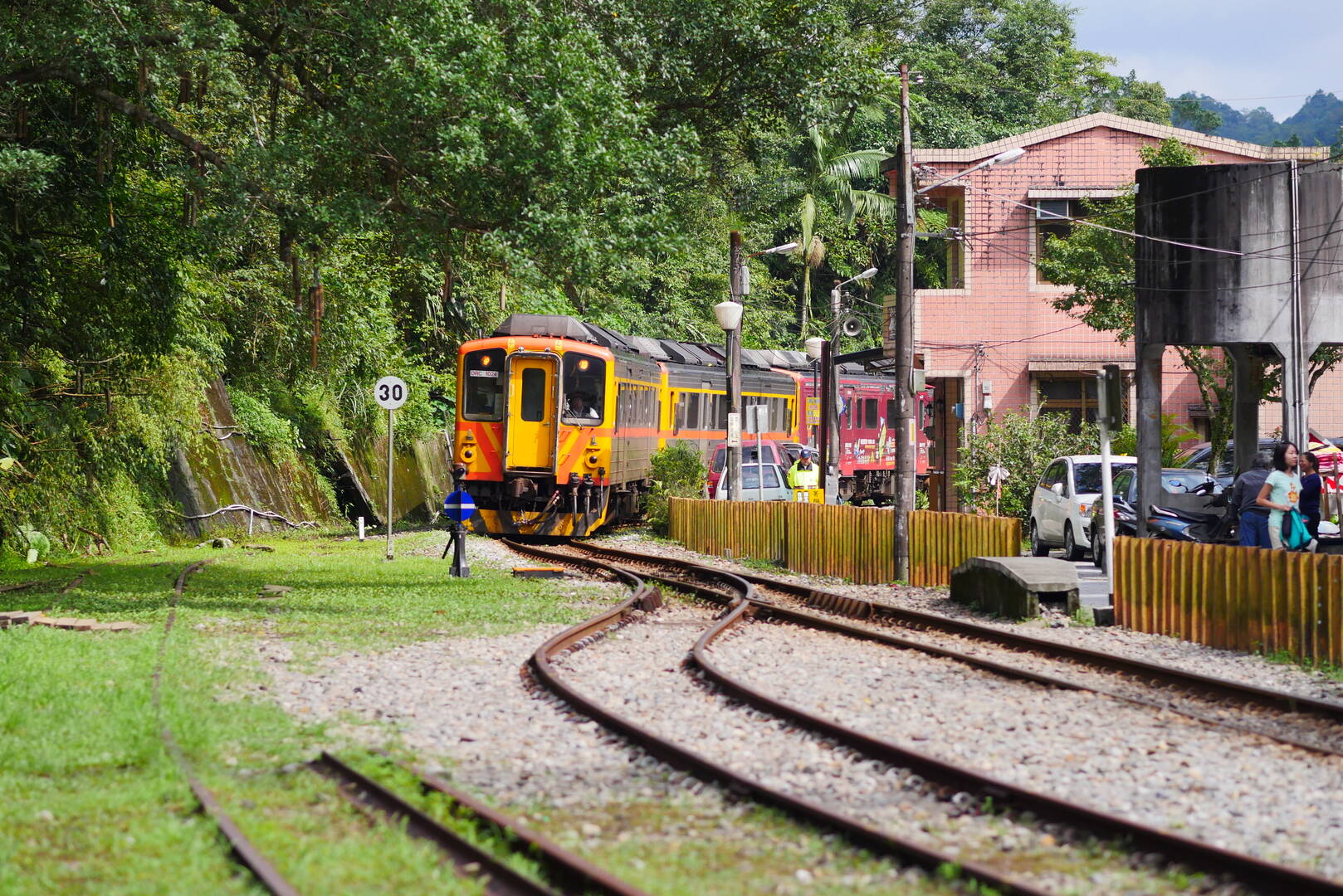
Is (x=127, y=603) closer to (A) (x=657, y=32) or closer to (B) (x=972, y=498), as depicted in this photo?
(A) (x=657, y=32)

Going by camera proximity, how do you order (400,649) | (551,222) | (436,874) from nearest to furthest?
(436,874)
(400,649)
(551,222)

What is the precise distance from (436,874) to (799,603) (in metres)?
10.7

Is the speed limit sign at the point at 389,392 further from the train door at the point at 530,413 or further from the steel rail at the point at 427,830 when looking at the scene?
the steel rail at the point at 427,830

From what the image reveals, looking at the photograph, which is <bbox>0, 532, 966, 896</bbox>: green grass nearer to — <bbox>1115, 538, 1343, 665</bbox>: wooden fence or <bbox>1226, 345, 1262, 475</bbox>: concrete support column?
<bbox>1115, 538, 1343, 665</bbox>: wooden fence

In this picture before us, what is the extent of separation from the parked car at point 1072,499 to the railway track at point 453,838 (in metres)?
14.1

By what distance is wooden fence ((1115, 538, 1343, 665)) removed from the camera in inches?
452

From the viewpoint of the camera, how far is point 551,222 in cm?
1423

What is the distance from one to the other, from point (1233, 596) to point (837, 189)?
4132cm

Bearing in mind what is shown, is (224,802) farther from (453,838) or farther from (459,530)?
(459,530)

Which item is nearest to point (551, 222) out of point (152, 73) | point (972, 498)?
point (152, 73)

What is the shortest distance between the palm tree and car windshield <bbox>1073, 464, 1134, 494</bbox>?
3159 cm

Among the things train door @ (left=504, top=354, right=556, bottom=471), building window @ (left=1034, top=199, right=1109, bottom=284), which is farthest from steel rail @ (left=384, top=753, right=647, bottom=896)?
building window @ (left=1034, top=199, right=1109, bottom=284)

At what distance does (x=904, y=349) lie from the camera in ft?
60.9

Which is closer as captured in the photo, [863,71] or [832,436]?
[863,71]
